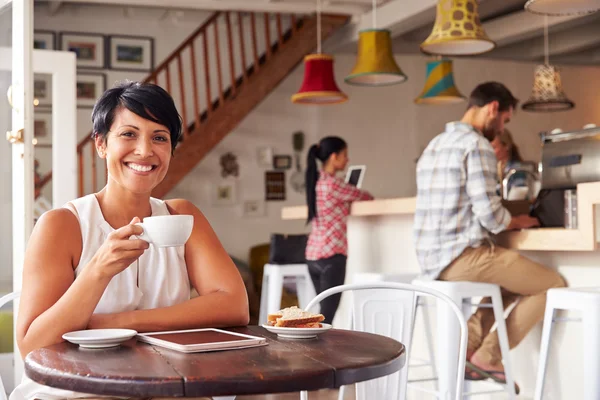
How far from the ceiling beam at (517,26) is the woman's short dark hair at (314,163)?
3.81 m

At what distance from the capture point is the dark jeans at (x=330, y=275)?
16.9 ft

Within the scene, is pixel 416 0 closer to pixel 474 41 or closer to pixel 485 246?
pixel 474 41

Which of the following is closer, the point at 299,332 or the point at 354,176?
the point at 299,332

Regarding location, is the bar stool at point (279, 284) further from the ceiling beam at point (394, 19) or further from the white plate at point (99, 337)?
the white plate at point (99, 337)

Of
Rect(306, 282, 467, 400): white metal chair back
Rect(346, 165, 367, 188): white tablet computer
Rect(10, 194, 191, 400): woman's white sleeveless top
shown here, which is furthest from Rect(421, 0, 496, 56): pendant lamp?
Rect(10, 194, 191, 400): woman's white sleeveless top

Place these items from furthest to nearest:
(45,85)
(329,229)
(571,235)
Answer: (329,229) → (45,85) → (571,235)

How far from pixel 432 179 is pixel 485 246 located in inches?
16.3

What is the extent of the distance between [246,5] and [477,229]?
5.21 m

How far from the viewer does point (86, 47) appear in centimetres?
873

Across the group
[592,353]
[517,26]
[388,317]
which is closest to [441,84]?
[517,26]

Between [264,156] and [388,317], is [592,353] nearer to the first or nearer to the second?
[388,317]

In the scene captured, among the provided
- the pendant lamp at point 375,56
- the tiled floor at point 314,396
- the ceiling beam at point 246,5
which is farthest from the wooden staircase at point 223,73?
the tiled floor at point 314,396

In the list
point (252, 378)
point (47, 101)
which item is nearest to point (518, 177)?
point (47, 101)

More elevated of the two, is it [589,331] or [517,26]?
[517,26]
